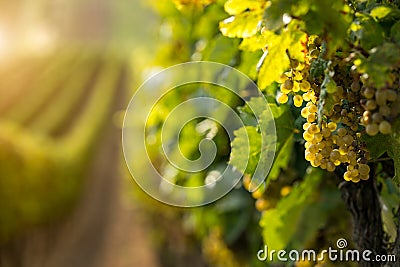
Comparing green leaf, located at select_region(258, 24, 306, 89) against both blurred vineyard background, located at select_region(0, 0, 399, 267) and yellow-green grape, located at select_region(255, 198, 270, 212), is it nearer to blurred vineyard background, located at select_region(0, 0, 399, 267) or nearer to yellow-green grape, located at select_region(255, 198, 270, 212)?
blurred vineyard background, located at select_region(0, 0, 399, 267)

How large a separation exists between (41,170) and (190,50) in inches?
183

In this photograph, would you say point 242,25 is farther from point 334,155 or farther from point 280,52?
point 334,155

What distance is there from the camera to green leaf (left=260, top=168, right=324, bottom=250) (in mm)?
1653

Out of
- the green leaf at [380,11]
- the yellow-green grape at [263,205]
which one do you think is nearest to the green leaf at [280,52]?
the green leaf at [380,11]

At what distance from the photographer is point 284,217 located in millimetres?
Answer: 1709

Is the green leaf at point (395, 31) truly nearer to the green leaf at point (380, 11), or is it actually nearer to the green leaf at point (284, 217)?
the green leaf at point (380, 11)

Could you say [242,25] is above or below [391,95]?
above

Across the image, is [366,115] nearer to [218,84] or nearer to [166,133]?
[218,84]

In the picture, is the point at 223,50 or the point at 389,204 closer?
the point at 389,204

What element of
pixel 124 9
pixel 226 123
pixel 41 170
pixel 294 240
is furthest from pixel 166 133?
pixel 124 9

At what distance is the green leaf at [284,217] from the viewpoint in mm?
1653

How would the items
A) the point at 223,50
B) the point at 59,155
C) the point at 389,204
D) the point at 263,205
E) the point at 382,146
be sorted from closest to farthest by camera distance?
the point at 382,146 < the point at 389,204 < the point at 223,50 < the point at 263,205 < the point at 59,155

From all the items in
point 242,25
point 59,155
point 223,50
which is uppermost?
point 59,155

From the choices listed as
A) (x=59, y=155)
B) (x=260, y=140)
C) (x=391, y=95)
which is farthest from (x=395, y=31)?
(x=59, y=155)
